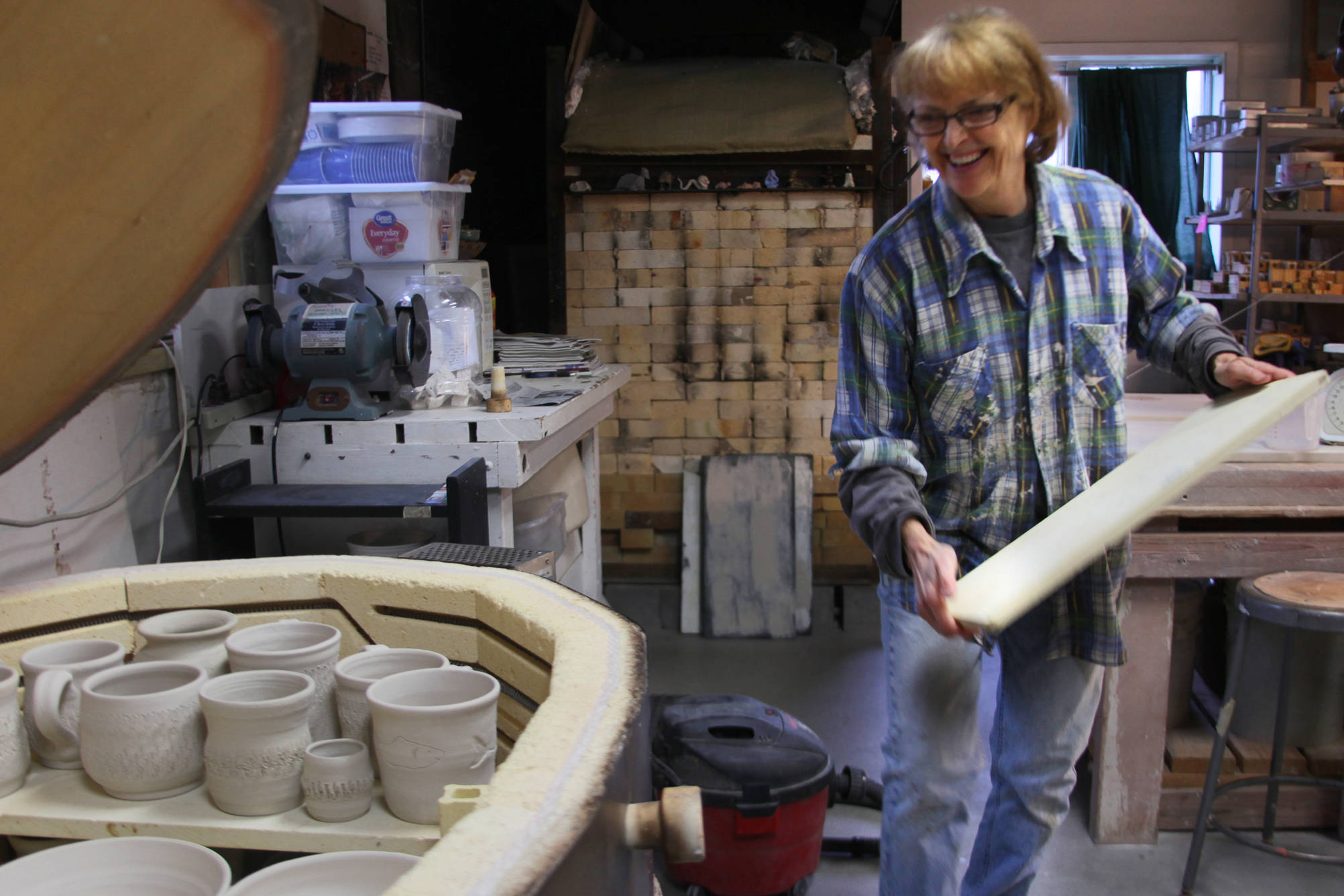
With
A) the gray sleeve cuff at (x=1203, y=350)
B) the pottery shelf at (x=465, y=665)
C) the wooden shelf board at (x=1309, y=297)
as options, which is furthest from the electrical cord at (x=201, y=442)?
the wooden shelf board at (x=1309, y=297)

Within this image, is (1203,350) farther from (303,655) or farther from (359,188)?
(359,188)

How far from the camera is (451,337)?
2.73m

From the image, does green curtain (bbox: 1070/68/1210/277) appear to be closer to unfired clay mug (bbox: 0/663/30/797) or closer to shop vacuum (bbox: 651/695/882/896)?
shop vacuum (bbox: 651/695/882/896)

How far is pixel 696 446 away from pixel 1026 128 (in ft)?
9.54

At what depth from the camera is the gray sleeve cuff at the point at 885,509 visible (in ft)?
4.90

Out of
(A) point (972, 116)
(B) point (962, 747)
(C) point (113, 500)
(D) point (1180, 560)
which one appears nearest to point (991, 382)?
(A) point (972, 116)

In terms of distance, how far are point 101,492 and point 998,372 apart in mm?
1864

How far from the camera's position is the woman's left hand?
5.14 ft

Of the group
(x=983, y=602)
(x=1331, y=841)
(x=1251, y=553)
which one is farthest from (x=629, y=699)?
(x=1331, y=841)

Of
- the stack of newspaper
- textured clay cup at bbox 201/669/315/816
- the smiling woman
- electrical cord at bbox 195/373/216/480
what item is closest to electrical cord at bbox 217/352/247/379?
electrical cord at bbox 195/373/216/480

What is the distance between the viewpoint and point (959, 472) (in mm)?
1641

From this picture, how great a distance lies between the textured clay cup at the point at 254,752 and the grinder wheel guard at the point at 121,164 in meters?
0.38

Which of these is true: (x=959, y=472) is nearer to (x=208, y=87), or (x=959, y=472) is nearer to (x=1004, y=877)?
(x=1004, y=877)

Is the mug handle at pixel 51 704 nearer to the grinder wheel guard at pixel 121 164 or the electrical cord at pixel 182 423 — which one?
the grinder wheel guard at pixel 121 164
